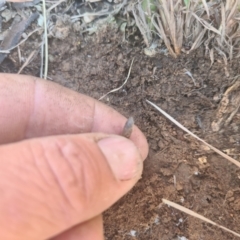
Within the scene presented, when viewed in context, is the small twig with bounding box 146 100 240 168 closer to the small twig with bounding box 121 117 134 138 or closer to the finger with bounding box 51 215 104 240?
the small twig with bounding box 121 117 134 138

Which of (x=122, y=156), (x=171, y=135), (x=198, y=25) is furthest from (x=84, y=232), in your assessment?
(x=198, y=25)

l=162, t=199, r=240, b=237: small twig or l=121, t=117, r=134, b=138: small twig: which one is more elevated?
l=121, t=117, r=134, b=138: small twig

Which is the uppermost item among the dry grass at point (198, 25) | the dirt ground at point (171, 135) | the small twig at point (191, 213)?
the dry grass at point (198, 25)

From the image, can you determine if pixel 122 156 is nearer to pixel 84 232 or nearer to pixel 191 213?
pixel 84 232

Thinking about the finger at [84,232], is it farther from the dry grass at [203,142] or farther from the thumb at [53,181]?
the dry grass at [203,142]

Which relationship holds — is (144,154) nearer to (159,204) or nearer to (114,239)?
(159,204)

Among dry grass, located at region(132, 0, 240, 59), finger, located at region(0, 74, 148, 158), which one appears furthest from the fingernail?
dry grass, located at region(132, 0, 240, 59)

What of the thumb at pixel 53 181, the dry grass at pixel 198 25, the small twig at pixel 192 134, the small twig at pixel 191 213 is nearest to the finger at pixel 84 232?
the thumb at pixel 53 181
